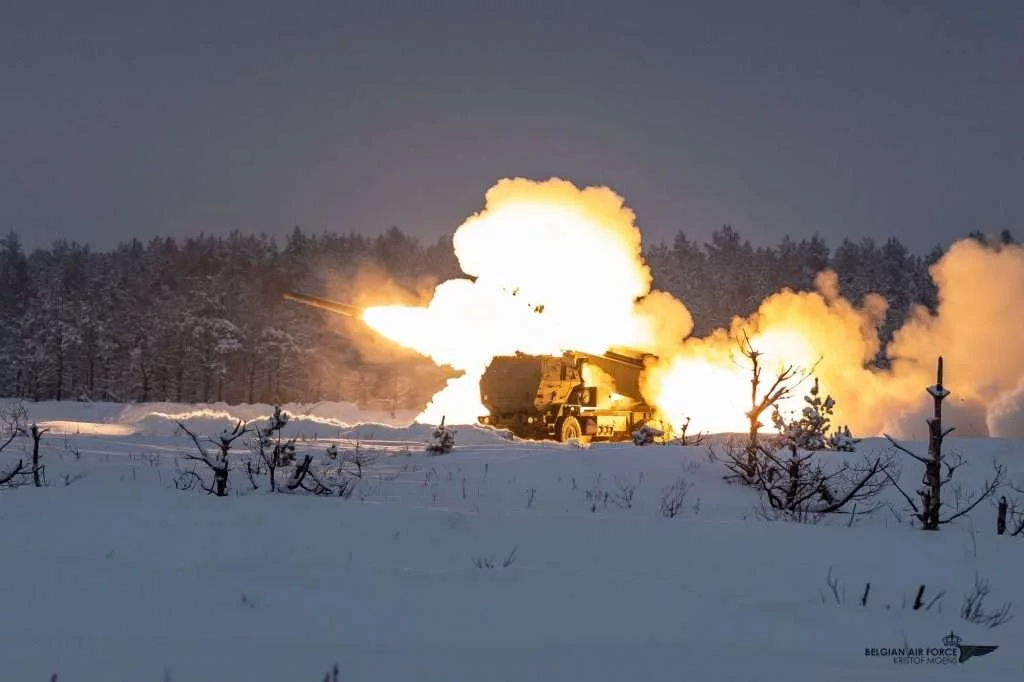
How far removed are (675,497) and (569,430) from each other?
1405 cm

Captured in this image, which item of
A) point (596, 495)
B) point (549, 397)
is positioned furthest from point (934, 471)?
point (549, 397)

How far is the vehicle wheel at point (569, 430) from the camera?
95.3 feet

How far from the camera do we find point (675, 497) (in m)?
15.7

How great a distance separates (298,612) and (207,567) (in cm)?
155

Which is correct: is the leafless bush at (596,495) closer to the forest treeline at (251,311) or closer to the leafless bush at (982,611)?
the leafless bush at (982,611)

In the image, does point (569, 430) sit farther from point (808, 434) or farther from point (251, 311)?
point (251, 311)

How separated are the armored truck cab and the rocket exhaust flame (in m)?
1.16

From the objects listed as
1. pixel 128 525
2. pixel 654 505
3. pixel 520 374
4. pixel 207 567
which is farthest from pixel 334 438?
pixel 207 567

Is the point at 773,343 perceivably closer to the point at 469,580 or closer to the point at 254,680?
the point at 469,580

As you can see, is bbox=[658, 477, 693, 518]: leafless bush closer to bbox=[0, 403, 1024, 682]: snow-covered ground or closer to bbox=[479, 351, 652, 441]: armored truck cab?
bbox=[0, 403, 1024, 682]: snow-covered ground

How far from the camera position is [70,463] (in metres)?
17.0

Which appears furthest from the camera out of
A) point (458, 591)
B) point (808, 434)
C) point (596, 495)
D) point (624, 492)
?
point (808, 434)

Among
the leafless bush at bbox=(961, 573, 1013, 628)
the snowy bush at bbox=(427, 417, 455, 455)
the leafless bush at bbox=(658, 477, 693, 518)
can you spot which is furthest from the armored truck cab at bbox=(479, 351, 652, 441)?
the leafless bush at bbox=(961, 573, 1013, 628)

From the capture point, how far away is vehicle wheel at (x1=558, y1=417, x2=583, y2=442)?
2905 centimetres
